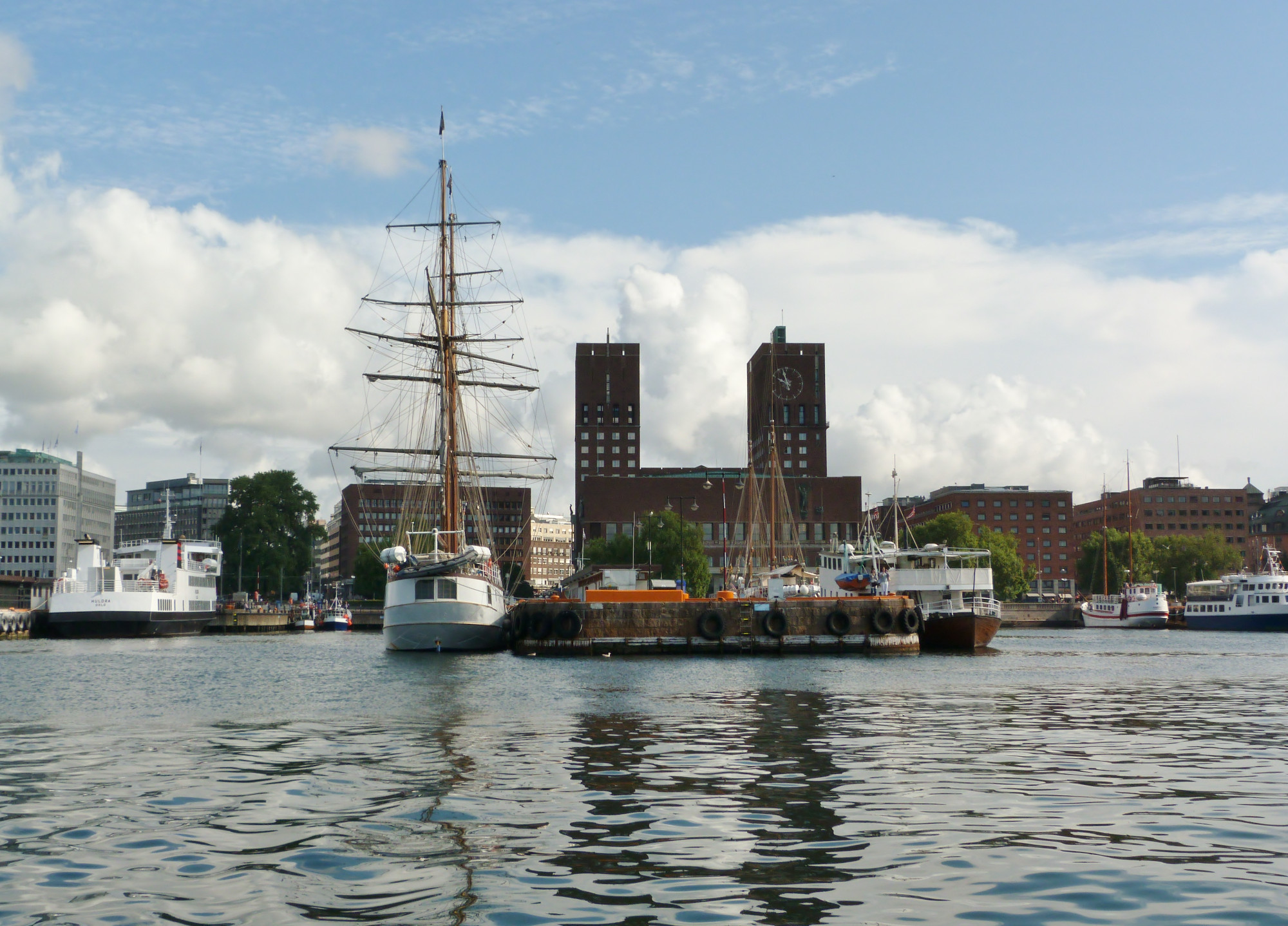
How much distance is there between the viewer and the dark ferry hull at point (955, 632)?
69938 millimetres

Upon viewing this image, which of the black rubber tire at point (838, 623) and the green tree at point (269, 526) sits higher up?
the green tree at point (269, 526)

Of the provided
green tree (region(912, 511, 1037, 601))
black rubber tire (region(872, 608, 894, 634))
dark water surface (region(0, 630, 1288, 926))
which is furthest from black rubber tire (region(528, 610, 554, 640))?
green tree (region(912, 511, 1037, 601))

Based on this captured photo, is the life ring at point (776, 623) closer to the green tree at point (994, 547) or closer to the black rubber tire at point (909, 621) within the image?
the black rubber tire at point (909, 621)

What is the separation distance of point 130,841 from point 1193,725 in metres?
22.7

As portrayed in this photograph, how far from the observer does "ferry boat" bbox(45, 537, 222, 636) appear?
98.6 meters

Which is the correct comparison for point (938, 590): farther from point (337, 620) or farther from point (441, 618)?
point (337, 620)

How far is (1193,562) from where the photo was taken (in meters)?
191

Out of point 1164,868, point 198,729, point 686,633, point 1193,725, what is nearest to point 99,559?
point 686,633

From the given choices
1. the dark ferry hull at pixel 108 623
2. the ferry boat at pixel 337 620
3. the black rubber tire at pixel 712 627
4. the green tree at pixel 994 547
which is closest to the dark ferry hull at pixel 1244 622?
the green tree at pixel 994 547

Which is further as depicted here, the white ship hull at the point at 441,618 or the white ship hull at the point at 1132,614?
the white ship hull at the point at 1132,614

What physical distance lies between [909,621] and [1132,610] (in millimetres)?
88719

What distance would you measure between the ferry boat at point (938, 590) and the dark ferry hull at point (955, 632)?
38 mm

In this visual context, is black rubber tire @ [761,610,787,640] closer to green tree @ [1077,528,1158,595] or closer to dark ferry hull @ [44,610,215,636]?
dark ferry hull @ [44,610,215,636]

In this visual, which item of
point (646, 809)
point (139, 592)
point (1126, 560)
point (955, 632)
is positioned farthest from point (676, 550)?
point (646, 809)
